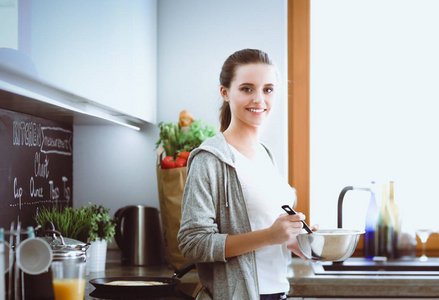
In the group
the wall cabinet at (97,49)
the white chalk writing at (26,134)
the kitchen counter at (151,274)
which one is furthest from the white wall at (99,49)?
the kitchen counter at (151,274)

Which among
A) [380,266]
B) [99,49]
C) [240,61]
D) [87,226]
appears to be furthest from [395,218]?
[99,49]

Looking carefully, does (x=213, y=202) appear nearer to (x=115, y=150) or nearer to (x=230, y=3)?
(x=115, y=150)

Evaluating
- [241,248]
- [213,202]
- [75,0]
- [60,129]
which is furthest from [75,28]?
[60,129]

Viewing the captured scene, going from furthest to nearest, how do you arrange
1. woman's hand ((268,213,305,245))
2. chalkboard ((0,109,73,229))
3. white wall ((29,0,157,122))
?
chalkboard ((0,109,73,229)) < woman's hand ((268,213,305,245)) < white wall ((29,0,157,122))

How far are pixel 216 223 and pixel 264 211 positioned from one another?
0.46ft

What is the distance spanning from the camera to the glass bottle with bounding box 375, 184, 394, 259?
2.48 meters

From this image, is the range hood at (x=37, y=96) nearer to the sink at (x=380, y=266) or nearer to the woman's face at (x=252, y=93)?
the woman's face at (x=252, y=93)

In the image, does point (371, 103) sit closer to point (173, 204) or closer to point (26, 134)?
point (173, 204)

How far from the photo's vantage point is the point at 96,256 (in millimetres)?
2201

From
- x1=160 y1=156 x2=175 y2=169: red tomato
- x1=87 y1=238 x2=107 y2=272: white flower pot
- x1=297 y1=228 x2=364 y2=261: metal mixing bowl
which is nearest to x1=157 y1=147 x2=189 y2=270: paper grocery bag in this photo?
x1=160 y1=156 x2=175 y2=169: red tomato

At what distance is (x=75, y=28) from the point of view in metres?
1.51

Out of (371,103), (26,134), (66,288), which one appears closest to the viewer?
(66,288)

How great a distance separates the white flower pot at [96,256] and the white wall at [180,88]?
389mm

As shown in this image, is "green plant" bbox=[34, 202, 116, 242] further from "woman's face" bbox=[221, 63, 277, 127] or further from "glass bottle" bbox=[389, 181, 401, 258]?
"glass bottle" bbox=[389, 181, 401, 258]
